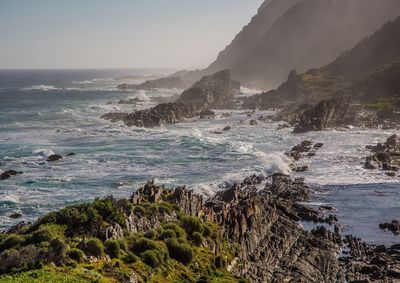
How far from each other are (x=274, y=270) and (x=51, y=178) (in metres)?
43.6

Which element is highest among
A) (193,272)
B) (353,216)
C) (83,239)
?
(83,239)

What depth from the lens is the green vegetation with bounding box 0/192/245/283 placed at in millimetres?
23219

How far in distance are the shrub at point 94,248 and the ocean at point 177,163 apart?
29.8 m

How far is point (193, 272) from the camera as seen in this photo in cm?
2936

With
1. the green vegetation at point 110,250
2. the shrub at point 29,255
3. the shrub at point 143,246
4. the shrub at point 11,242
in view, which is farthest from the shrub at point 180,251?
the shrub at point 11,242

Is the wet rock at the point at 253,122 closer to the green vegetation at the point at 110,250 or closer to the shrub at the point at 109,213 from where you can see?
the green vegetation at the point at 110,250

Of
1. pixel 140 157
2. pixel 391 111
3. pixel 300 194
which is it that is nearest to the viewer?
pixel 300 194

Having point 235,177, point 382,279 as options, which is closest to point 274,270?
point 382,279

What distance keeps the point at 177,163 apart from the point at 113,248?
57159 mm

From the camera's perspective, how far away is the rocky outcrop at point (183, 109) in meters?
133

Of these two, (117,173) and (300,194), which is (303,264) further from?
(117,173)

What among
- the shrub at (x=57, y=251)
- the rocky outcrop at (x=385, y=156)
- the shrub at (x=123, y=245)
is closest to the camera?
the shrub at (x=57, y=251)

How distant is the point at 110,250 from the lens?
87.2 ft

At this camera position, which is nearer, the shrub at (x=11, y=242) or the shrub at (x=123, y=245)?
the shrub at (x=11, y=242)
